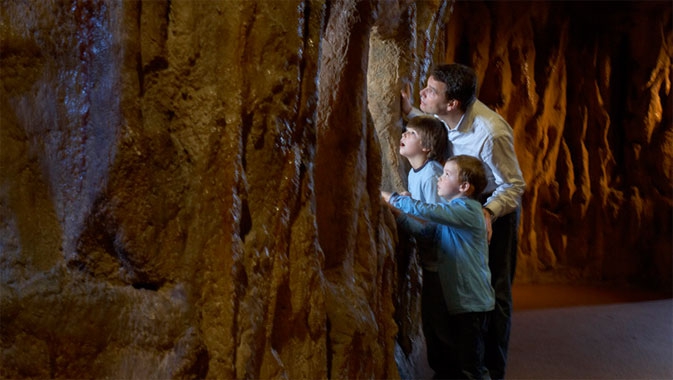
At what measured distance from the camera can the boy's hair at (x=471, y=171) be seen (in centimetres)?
379

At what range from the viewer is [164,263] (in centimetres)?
255

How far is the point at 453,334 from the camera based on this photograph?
4.02 meters

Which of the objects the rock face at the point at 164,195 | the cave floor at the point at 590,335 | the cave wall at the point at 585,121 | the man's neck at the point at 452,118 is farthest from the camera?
the cave wall at the point at 585,121

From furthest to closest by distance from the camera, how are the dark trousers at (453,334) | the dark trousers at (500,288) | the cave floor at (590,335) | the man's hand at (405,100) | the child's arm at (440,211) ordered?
the cave floor at (590,335), the man's hand at (405,100), the dark trousers at (500,288), the dark trousers at (453,334), the child's arm at (440,211)

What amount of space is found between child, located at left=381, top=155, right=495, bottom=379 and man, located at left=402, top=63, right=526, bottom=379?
21cm

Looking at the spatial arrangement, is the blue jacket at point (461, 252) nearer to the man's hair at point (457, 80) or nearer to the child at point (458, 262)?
the child at point (458, 262)

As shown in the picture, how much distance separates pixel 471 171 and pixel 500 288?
90 cm

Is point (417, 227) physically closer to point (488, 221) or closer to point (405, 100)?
point (488, 221)

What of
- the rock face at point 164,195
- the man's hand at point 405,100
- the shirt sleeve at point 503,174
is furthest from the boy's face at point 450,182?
the rock face at point 164,195

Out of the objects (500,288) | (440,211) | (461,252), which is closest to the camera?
(440,211)

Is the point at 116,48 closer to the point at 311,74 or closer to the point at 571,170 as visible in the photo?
the point at 311,74

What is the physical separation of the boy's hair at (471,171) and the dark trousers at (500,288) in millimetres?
503

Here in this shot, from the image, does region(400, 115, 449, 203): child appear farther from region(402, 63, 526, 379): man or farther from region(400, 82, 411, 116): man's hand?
region(400, 82, 411, 116): man's hand

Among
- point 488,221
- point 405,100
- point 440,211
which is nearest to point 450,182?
point 440,211
